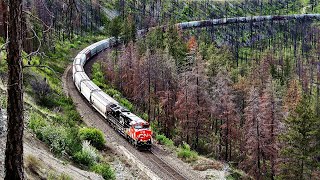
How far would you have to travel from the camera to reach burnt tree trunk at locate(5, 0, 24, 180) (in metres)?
8.80

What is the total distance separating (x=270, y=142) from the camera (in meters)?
41.2

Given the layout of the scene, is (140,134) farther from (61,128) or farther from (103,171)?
(103,171)

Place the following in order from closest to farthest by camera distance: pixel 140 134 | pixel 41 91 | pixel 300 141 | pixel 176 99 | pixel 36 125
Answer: pixel 36 125 → pixel 140 134 → pixel 300 141 → pixel 41 91 → pixel 176 99

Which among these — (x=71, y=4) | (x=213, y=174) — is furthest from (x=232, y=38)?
(x=71, y=4)

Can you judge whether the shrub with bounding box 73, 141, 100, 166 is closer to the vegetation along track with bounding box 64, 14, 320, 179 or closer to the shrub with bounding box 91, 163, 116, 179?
the shrub with bounding box 91, 163, 116, 179

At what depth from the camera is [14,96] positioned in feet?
30.3

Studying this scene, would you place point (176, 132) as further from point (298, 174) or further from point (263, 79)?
point (263, 79)

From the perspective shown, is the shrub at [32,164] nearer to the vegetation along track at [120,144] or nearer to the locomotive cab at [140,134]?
the vegetation along track at [120,144]

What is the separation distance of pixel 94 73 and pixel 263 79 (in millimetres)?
31075

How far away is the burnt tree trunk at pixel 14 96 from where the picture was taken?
880cm

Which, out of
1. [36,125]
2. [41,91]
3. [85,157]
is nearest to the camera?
[36,125]

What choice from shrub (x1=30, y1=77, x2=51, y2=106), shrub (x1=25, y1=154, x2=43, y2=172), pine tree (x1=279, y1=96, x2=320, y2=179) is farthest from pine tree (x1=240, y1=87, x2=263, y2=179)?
shrub (x1=25, y1=154, x2=43, y2=172)

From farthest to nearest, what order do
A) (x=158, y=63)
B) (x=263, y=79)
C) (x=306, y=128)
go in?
(x=263, y=79)
(x=158, y=63)
(x=306, y=128)

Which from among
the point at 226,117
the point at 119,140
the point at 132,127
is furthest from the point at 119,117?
the point at 226,117
